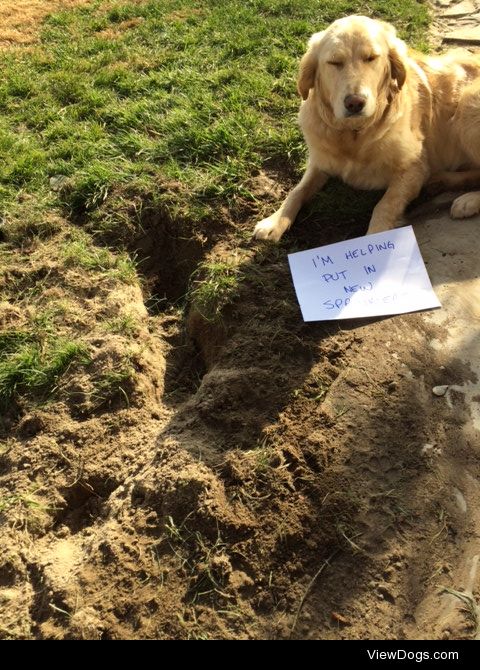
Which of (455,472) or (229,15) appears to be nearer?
(455,472)

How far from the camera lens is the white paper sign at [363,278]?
266 cm

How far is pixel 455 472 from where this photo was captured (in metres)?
2.10

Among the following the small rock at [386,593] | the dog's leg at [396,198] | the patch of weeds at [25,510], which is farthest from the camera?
the dog's leg at [396,198]

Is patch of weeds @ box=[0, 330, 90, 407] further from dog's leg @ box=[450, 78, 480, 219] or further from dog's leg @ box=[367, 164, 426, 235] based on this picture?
dog's leg @ box=[450, 78, 480, 219]

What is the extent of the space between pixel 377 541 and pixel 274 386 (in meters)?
0.78

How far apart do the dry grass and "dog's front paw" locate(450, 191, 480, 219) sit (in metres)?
4.57

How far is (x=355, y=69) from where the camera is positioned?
276cm

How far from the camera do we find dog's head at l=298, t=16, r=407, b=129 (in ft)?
8.95

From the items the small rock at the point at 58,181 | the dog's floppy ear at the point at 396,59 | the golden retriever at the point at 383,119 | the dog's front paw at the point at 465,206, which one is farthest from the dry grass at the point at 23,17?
the dog's front paw at the point at 465,206

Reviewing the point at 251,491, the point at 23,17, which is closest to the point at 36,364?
the point at 251,491

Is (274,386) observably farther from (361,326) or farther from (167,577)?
(167,577)

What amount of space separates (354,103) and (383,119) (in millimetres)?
362

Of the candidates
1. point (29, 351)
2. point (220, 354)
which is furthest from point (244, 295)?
point (29, 351)

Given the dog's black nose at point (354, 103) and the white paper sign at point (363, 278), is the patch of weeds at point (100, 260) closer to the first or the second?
the white paper sign at point (363, 278)
